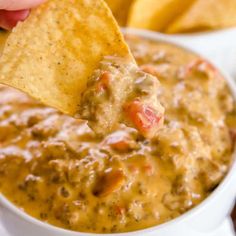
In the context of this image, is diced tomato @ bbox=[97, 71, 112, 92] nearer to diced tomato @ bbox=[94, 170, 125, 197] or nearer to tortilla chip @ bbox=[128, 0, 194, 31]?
diced tomato @ bbox=[94, 170, 125, 197]

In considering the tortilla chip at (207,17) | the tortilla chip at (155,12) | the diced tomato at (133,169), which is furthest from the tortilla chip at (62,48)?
the tortilla chip at (207,17)

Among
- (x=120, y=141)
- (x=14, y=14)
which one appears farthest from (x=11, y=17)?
(x=120, y=141)

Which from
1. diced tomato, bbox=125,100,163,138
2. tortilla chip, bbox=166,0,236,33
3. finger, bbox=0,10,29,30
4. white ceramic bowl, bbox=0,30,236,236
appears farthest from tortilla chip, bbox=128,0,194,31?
diced tomato, bbox=125,100,163,138

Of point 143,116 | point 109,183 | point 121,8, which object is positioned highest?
point 143,116

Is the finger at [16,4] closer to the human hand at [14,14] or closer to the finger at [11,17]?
the human hand at [14,14]

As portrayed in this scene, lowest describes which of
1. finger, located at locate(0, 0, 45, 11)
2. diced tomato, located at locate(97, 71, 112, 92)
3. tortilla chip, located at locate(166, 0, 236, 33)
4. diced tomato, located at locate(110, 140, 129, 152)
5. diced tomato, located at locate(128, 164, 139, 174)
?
tortilla chip, located at locate(166, 0, 236, 33)

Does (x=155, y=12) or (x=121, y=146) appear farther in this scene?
(x=155, y=12)

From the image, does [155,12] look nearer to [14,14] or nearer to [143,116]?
[14,14]
